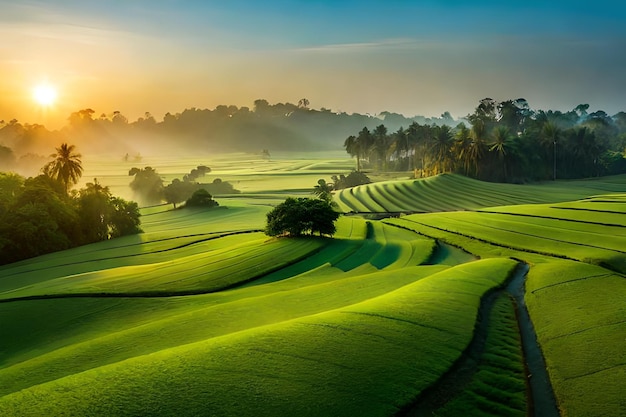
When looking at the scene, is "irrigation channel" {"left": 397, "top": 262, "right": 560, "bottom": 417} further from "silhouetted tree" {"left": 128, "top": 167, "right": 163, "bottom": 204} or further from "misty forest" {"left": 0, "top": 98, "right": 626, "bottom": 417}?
"silhouetted tree" {"left": 128, "top": 167, "right": 163, "bottom": 204}

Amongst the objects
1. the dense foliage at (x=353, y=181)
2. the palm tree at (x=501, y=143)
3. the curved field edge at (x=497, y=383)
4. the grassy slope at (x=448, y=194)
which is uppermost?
the palm tree at (x=501, y=143)

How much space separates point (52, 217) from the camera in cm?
6525

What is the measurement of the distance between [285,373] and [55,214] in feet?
201

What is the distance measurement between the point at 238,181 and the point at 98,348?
535ft

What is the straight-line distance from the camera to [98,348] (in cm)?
2134

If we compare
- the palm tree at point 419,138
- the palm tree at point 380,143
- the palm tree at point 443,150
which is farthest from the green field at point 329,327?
the palm tree at point 380,143

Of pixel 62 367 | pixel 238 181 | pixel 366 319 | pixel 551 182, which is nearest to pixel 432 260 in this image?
pixel 366 319

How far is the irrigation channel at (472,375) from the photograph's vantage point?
16125mm

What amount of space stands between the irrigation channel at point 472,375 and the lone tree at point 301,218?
92.4 feet

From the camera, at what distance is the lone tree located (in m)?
52.0

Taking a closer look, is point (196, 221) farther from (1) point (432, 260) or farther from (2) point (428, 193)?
(1) point (432, 260)

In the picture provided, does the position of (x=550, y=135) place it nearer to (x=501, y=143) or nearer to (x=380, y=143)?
(x=501, y=143)

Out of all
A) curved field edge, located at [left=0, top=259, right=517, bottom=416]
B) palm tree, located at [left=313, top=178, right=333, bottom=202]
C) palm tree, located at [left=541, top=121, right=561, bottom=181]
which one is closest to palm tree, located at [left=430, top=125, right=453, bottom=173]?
palm tree, located at [left=541, top=121, right=561, bottom=181]

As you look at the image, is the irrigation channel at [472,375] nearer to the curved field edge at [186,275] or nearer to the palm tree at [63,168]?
the curved field edge at [186,275]
